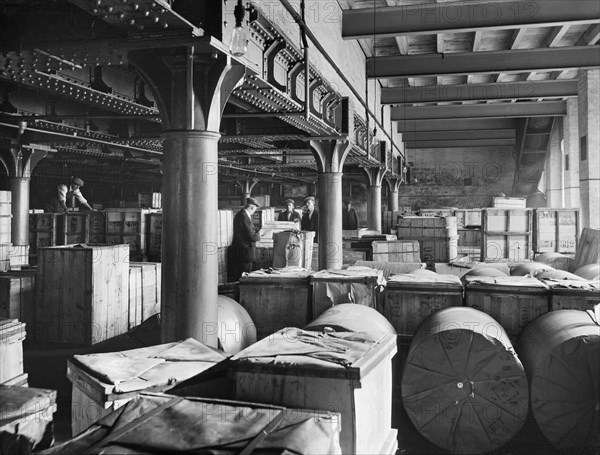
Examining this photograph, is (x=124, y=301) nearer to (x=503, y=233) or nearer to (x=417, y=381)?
(x=417, y=381)

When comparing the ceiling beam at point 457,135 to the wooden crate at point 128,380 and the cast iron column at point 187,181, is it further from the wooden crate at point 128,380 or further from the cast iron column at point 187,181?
the wooden crate at point 128,380

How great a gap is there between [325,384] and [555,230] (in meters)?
12.9

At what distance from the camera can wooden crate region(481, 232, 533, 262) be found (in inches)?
542

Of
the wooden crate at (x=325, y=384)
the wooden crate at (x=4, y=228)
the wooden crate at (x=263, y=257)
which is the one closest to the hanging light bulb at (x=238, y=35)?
the wooden crate at (x=325, y=384)

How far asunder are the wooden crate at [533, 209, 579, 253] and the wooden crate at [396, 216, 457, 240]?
2251 millimetres

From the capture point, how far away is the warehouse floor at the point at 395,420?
16.9 ft

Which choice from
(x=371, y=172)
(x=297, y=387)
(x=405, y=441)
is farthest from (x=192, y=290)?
(x=371, y=172)

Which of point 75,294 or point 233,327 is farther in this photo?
point 75,294

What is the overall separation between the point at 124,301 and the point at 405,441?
15.4 feet

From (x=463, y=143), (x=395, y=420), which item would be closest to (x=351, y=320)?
(x=395, y=420)

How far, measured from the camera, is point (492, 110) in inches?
907

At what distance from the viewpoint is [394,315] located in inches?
239

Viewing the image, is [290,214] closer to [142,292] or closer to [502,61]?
[502,61]

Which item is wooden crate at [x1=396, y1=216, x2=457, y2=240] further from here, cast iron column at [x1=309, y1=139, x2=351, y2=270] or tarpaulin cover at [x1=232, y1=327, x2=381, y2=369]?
tarpaulin cover at [x1=232, y1=327, x2=381, y2=369]
